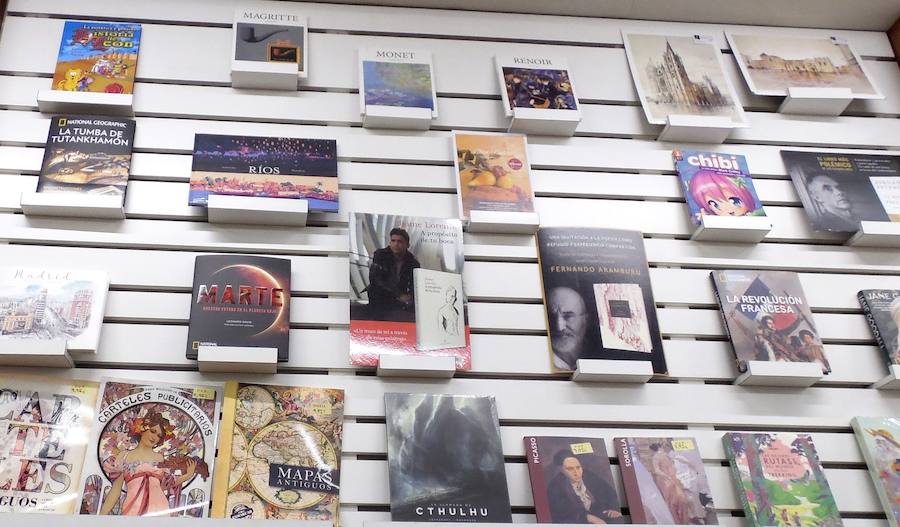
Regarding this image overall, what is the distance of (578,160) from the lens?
295 centimetres

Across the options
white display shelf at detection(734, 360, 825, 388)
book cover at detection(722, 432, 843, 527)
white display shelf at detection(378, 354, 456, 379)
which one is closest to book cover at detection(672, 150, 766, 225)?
white display shelf at detection(734, 360, 825, 388)

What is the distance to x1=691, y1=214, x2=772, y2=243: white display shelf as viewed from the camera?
2.77 m

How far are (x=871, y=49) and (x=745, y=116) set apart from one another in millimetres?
762

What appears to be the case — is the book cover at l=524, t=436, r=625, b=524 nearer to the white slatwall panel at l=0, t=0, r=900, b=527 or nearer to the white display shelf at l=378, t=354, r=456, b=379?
the white slatwall panel at l=0, t=0, r=900, b=527

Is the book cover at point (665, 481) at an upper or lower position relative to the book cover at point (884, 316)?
lower

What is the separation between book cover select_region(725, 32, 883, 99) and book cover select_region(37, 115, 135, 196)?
227 cm

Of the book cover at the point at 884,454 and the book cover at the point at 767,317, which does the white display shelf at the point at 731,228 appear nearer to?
the book cover at the point at 767,317

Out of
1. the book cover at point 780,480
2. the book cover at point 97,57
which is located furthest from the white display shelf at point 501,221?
the book cover at point 97,57

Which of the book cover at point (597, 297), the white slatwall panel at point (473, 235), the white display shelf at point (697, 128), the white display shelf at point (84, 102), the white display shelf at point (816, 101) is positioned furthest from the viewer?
the white display shelf at point (816, 101)

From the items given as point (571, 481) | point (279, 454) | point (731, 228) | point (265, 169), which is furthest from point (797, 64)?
point (279, 454)

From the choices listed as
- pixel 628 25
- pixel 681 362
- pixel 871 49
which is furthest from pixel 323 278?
pixel 871 49

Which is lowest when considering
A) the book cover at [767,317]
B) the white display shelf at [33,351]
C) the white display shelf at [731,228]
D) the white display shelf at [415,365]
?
the white display shelf at [415,365]

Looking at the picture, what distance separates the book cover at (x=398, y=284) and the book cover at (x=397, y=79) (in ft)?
1.51

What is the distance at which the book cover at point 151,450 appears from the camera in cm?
217
